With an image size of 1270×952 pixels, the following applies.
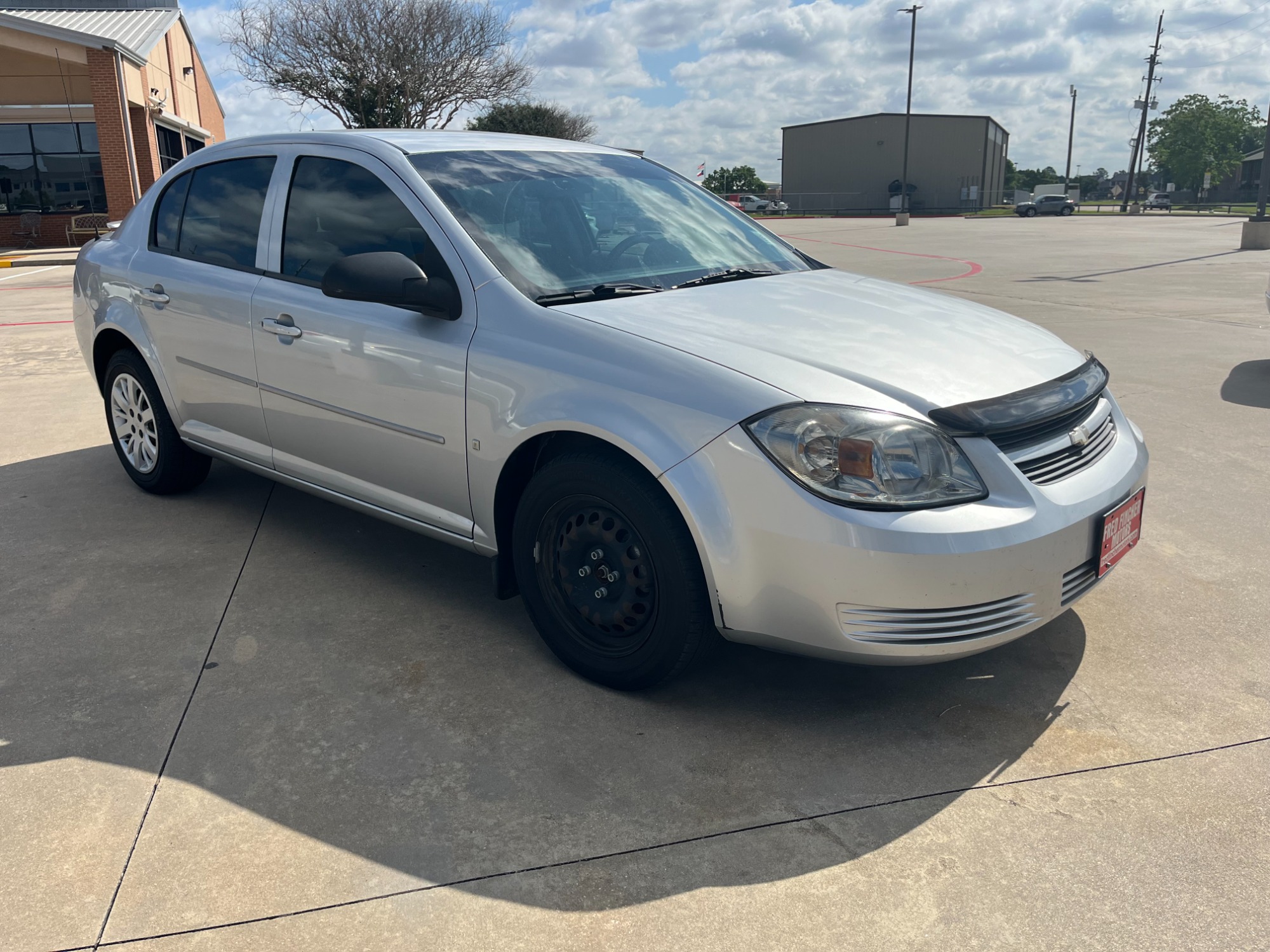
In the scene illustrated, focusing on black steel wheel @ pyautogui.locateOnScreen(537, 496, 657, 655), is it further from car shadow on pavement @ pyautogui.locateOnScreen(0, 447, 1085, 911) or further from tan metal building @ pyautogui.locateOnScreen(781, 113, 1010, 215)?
tan metal building @ pyautogui.locateOnScreen(781, 113, 1010, 215)

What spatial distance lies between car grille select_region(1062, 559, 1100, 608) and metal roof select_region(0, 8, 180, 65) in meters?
25.4

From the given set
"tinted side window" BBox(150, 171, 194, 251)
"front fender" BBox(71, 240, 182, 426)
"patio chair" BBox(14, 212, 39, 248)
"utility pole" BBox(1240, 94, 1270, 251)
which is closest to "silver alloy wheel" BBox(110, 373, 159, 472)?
"front fender" BBox(71, 240, 182, 426)

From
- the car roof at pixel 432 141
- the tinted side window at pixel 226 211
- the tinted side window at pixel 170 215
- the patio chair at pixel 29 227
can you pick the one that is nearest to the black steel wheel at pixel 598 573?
the car roof at pixel 432 141

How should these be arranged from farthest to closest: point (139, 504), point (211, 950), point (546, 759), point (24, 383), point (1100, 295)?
point (1100, 295), point (24, 383), point (139, 504), point (546, 759), point (211, 950)

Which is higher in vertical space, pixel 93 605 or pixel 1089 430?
pixel 1089 430

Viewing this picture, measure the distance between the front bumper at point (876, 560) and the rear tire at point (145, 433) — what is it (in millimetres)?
3079

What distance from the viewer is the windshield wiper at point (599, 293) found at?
319 cm

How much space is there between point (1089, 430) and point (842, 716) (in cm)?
112

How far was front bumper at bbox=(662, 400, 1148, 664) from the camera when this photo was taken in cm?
253

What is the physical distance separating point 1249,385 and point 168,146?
30421mm

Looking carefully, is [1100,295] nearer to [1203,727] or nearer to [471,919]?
[1203,727]

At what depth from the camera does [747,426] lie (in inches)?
103

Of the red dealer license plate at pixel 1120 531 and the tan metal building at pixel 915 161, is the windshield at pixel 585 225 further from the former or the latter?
the tan metal building at pixel 915 161

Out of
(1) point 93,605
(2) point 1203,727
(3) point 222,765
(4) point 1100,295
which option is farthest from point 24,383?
(4) point 1100,295
